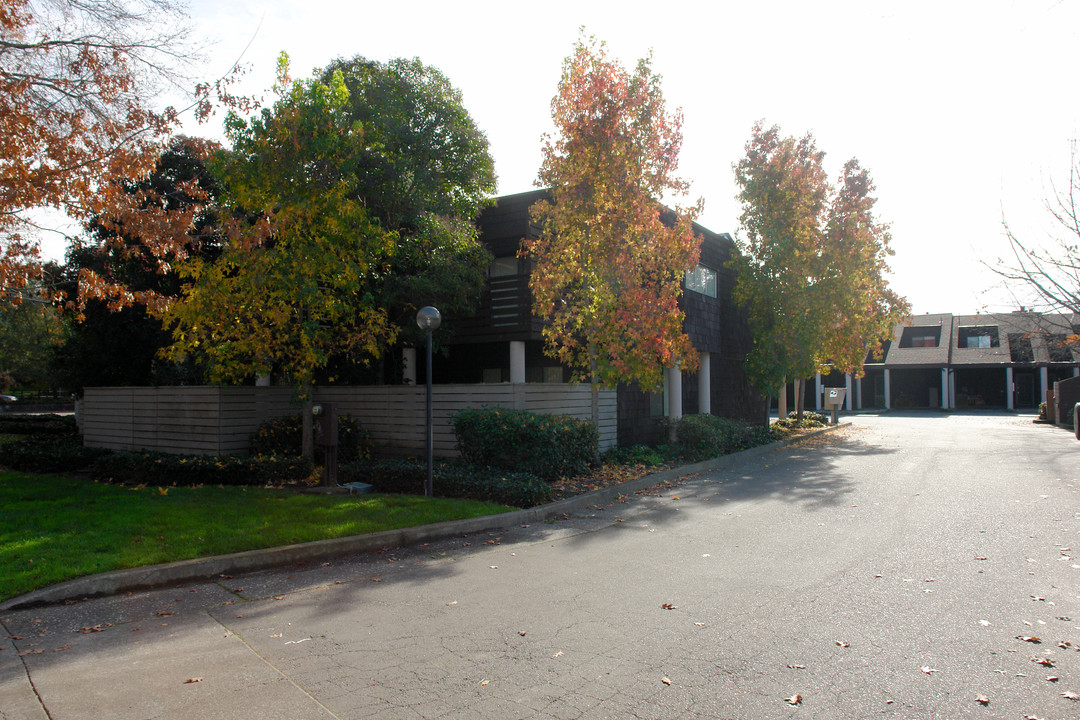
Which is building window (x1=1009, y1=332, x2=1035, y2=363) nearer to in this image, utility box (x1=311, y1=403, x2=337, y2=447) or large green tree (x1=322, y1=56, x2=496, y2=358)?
large green tree (x1=322, y1=56, x2=496, y2=358)

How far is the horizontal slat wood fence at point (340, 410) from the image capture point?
12.8 meters

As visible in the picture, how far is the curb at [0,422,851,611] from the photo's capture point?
5.60 m

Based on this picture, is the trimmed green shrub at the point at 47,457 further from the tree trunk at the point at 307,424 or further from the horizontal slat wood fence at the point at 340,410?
the tree trunk at the point at 307,424

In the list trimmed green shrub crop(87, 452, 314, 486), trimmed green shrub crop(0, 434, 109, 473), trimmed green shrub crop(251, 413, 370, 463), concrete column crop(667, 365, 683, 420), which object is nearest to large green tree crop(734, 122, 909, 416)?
concrete column crop(667, 365, 683, 420)

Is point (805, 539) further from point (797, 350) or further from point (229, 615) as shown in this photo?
point (797, 350)

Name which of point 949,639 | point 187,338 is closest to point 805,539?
point 949,639

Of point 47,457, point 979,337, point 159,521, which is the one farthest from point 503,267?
point 979,337

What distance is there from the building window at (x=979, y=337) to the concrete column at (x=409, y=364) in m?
38.1

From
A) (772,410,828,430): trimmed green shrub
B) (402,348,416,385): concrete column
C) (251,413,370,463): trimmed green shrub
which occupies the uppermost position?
(402,348,416,385): concrete column

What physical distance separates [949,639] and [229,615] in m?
5.12

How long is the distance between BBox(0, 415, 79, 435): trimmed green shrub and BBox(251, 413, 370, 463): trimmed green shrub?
10.6 metres

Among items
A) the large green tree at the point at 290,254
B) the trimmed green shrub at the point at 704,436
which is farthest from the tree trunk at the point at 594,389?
the large green tree at the point at 290,254

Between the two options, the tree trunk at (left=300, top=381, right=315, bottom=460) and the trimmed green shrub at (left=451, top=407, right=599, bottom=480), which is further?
the tree trunk at (left=300, top=381, right=315, bottom=460)

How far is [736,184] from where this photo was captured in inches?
922
